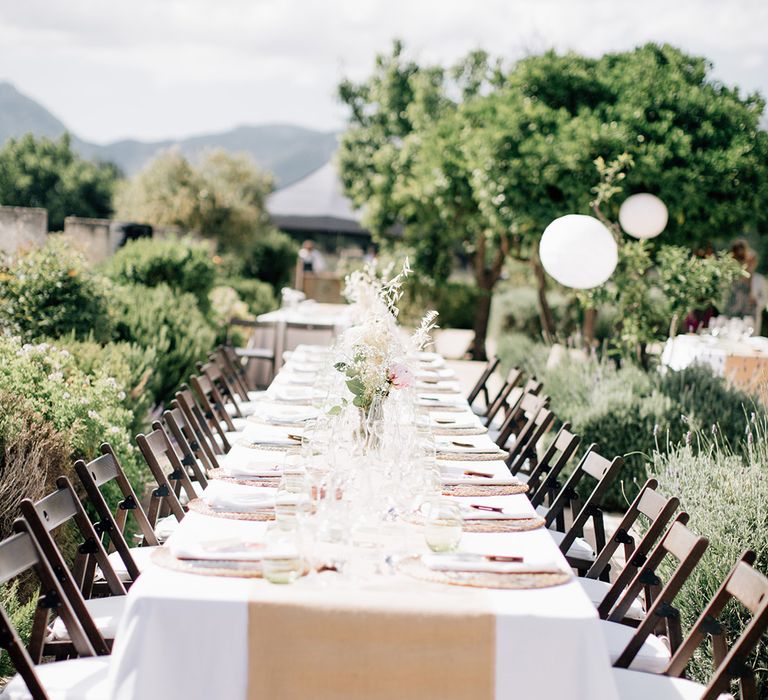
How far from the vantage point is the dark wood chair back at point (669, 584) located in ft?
9.43

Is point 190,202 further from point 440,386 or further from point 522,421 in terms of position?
point 522,421

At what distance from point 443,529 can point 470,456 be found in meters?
1.46

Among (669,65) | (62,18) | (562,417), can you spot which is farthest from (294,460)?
(62,18)

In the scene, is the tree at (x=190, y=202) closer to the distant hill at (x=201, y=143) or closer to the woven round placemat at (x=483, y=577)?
the distant hill at (x=201, y=143)

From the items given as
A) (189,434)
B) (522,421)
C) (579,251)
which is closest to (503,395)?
(522,421)

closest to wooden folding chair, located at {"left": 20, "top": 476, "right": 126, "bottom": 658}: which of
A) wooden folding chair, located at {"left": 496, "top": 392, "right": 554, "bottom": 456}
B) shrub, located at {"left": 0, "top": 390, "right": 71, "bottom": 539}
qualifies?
shrub, located at {"left": 0, "top": 390, "right": 71, "bottom": 539}

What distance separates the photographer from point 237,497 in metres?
3.21

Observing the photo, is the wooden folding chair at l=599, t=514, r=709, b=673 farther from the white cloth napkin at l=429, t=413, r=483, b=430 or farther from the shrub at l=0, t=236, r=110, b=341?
the shrub at l=0, t=236, r=110, b=341

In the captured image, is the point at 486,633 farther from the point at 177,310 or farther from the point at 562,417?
the point at 177,310

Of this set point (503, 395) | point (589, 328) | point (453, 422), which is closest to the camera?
point (453, 422)

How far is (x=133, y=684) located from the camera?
227 centimetres

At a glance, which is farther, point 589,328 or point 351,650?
point 589,328

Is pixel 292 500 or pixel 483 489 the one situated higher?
pixel 292 500

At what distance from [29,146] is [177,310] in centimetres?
2865
